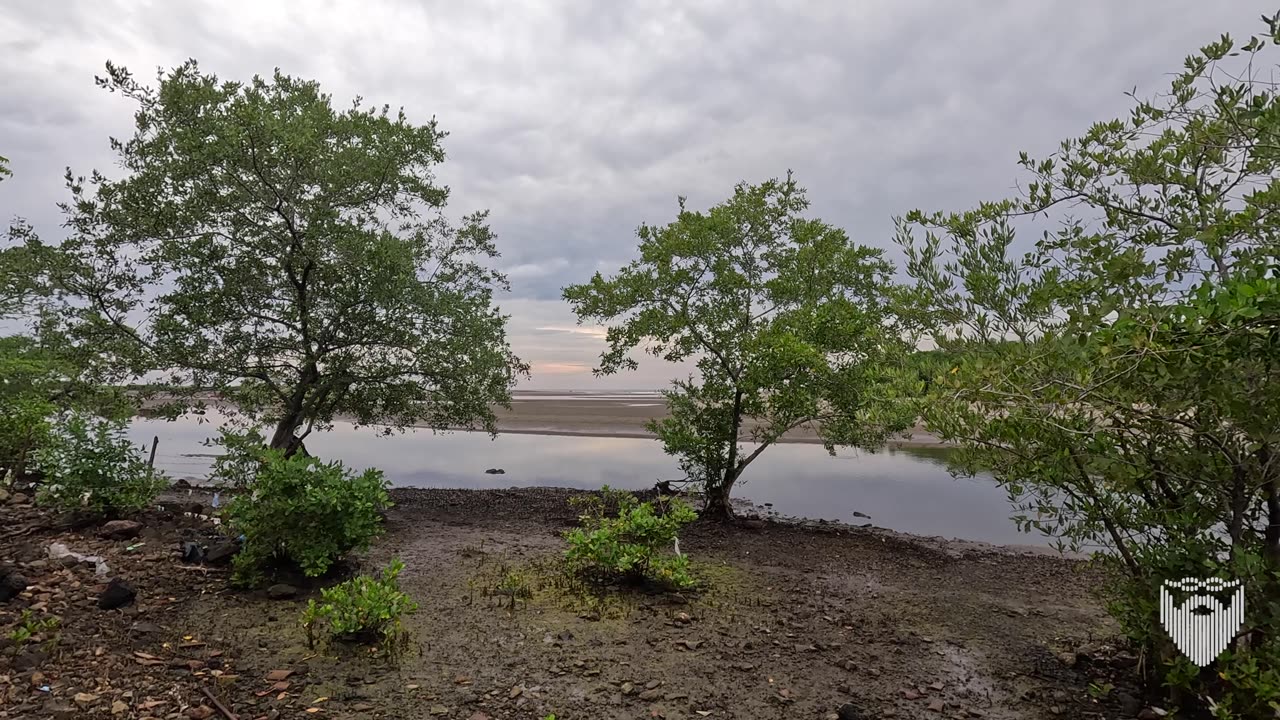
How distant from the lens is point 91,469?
8445 mm

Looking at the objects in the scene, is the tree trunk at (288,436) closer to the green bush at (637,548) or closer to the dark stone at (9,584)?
the dark stone at (9,584)

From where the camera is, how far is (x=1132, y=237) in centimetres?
515

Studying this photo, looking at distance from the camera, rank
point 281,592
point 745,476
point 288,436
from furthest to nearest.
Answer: point 745,476 → point 288,436 → point 281,592

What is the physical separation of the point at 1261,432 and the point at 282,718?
637cm

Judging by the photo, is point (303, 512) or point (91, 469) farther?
point (91, 469)

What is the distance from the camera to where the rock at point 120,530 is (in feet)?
26.5

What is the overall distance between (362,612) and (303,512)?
174 centimetres

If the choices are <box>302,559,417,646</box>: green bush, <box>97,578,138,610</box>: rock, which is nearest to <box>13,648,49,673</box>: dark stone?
<box>97,578,138,610</box>: rock

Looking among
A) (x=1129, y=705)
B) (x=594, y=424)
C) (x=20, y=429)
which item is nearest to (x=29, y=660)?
(x=20, y=429)

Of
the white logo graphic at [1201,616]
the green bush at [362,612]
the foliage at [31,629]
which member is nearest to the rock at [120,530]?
the foliage at [31,629]

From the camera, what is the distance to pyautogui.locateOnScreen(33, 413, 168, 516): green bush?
841 cm

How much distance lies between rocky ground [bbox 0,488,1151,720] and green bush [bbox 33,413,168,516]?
35 centimetres

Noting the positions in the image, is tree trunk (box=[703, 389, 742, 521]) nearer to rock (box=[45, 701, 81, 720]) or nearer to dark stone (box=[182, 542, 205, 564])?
dark stone (box=[182, 542, 205, 564])

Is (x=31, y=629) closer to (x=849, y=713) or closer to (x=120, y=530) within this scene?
(x=120, y=530)
